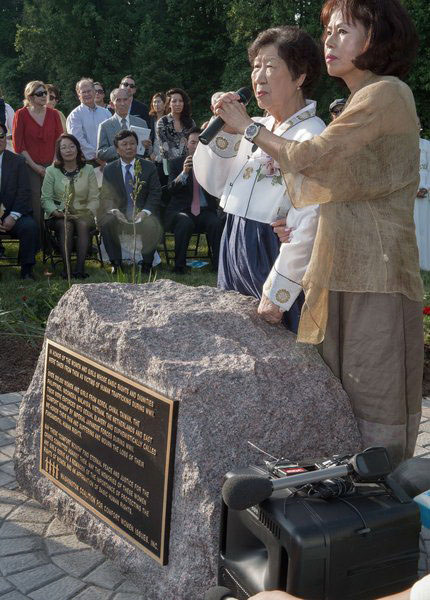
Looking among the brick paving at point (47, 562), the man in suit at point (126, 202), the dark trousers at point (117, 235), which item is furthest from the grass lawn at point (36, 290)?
the brick paving at point (47, 562)

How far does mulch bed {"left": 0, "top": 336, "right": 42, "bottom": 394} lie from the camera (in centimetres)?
522

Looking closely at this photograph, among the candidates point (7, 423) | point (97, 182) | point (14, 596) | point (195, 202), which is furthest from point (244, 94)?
point (195, 202)

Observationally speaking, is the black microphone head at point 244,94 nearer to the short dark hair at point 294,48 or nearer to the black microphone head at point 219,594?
the short dark hair at point 294,48

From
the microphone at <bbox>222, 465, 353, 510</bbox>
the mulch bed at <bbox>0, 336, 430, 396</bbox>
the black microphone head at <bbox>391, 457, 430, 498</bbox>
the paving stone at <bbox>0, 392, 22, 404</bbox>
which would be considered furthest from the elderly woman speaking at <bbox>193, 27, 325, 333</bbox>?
the mulch bed at <bbox>0, 336, 430, 396</bbox>

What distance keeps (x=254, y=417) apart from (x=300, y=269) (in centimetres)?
62

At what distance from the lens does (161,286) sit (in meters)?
3.63

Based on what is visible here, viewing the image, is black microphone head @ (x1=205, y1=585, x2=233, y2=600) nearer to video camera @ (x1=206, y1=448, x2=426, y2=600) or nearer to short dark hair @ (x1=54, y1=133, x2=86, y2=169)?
video camera @ (x1=206, y1=448, x2=426, y2=600)

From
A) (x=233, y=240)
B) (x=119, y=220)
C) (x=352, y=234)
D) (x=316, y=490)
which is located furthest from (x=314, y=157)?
(x=119, y=220)

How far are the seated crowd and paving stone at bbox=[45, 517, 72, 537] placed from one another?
15.7 ft

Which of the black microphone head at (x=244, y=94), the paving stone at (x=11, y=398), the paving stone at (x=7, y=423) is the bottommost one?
the paving stone at (x=7, y=423)

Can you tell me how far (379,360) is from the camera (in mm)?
2785

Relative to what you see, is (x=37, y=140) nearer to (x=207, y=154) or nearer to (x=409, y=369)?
(x=207, y=154)

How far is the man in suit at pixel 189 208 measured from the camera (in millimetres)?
9094

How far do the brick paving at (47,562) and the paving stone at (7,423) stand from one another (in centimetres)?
84
